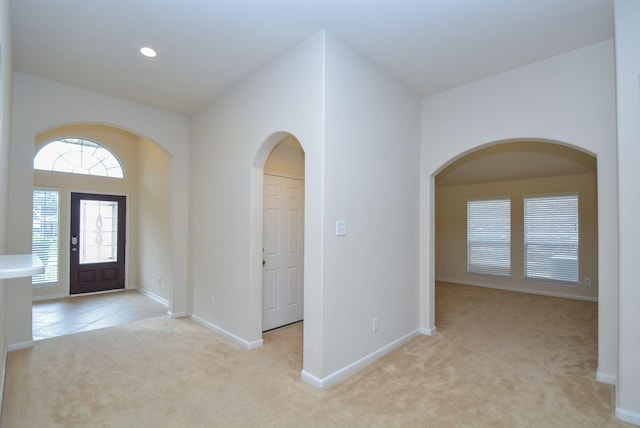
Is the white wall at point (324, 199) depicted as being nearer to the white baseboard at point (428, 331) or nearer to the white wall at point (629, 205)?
the white baseboard at point (428, 331)

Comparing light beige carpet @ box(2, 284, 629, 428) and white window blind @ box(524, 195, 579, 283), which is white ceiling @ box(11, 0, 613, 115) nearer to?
light beige carpet @ box(2, 284, 629, 428)

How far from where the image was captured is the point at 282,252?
4.22 m

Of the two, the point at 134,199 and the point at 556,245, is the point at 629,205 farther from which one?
the point at 134,199

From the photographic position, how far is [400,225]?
11.6 feet

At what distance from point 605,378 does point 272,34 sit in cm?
405

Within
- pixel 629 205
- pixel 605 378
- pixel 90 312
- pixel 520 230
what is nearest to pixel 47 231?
pixel 90 312

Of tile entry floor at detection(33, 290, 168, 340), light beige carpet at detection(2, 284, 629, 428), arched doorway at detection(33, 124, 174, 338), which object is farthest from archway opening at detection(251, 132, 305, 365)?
arched doorway at detection(33, 124, 174, 338)

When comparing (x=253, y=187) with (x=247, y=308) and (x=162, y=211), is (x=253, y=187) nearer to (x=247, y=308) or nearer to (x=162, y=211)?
(x=247, y=308)

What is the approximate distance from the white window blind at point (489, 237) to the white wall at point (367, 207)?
4.17m

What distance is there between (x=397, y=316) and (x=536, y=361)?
53.8 inches

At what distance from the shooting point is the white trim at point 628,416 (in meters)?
2.09

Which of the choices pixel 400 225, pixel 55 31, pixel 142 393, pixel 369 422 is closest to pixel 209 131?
pixel 55 31

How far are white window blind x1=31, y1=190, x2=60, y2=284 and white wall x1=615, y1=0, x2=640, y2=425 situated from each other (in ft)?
24.8

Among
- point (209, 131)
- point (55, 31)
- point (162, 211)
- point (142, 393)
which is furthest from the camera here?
point (162, 211)
